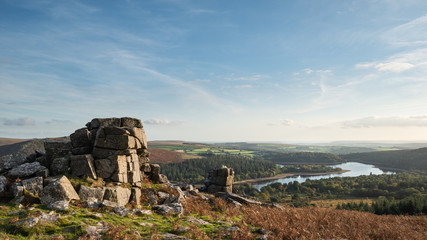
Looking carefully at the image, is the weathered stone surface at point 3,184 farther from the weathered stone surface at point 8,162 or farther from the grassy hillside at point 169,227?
the weathered stone surface at point 8,162

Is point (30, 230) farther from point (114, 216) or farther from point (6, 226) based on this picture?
point (114, 216)

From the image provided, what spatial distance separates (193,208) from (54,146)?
12.0 metres

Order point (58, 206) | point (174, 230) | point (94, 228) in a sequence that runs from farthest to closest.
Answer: point (58, 206)
point (174, 230)
point (94, 228)

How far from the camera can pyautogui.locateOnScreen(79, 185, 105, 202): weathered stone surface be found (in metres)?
13.5

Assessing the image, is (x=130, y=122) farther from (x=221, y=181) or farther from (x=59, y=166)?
(x=221, y=181)

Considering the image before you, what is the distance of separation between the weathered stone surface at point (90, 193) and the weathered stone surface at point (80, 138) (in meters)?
5.44

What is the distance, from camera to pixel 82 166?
15758mm

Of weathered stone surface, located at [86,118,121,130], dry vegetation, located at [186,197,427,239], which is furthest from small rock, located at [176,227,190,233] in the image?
weathered stone surface, located at [86,118,121,130]

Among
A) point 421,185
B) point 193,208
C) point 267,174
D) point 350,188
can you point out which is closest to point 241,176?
point 267,174

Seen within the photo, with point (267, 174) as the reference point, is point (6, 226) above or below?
above

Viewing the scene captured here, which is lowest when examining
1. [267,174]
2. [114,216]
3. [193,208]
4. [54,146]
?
[267,174]

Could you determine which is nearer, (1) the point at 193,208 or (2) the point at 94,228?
(2) the point at 94,228

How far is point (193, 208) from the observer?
52.6 ft

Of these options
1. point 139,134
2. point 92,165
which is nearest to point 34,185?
point 92,165
